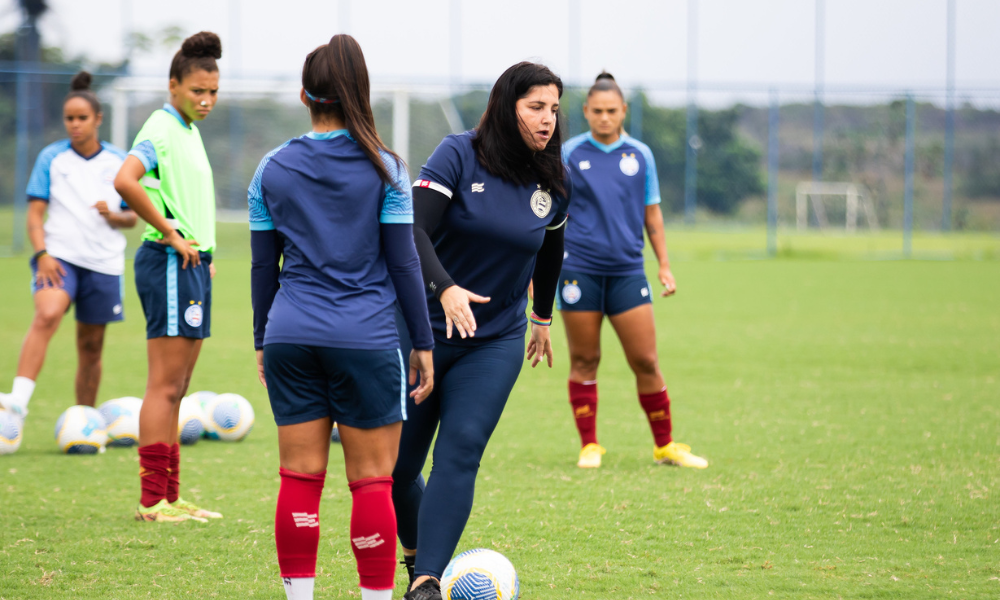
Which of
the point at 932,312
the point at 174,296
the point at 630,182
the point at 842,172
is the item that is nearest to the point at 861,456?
the point at 630,182

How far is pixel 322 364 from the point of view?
3.06m

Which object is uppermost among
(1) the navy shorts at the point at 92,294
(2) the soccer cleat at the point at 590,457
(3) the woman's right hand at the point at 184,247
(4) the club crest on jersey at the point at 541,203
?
(4) the club crest on jersey at the point at 541,203

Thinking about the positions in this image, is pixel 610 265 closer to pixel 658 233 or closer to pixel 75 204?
pixel 658 233

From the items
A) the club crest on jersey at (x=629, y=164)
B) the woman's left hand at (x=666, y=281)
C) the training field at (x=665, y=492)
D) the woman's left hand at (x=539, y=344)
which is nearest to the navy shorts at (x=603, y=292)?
the woman's left hand at (x=666, y=281)

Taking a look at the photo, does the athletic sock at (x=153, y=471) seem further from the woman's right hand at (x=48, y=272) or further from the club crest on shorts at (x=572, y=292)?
the club crest on shorts at (x=572, y=292)

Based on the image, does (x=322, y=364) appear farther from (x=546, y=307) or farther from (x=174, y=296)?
(x=174, y=296)

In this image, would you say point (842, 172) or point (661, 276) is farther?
point (842, 172)

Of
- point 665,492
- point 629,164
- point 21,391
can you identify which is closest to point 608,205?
point 629,164

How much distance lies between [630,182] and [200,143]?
2.64m

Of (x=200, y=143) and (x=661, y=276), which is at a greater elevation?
(x=200, y=143)

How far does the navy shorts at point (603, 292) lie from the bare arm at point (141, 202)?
2.40 metres

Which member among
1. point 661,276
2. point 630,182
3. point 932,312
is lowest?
point 932,312

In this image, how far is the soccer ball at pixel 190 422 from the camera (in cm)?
→ 674

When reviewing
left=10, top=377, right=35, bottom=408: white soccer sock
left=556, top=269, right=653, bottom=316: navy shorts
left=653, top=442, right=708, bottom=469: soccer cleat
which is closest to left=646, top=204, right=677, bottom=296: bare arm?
left=556, top=269, right=653, bottom=316: navy shorts
